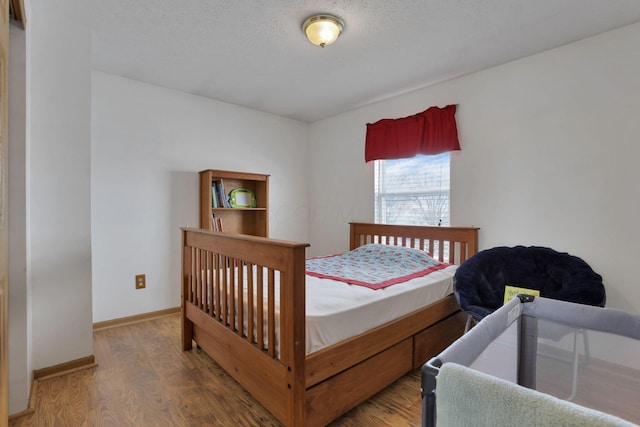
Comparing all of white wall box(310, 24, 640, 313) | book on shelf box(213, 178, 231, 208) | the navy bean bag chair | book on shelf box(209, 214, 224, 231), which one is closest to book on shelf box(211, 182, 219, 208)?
book on shelf box(213, 178, 231, 208)

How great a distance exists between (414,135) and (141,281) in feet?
9.60

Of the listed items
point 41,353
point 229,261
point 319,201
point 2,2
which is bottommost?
point 41,353

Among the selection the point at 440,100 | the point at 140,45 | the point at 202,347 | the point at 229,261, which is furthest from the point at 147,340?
the point at 440,100

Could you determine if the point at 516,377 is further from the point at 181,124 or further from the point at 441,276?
the point at 181,124

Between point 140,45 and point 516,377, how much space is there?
116 inches

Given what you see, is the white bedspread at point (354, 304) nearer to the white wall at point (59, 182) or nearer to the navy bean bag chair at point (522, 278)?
the navy bean bag chair at point (522, 278)

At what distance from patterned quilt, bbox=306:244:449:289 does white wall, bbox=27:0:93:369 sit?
1.56 meters

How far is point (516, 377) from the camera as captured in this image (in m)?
1.21

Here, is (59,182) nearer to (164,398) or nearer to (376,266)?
(164,398)

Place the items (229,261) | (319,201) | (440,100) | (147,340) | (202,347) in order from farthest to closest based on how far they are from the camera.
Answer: (319,201) → (440,100) → (147,340) → (202,347) → (229,261)

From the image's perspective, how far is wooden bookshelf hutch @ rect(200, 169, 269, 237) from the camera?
10.3ft

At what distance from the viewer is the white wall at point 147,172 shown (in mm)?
2711

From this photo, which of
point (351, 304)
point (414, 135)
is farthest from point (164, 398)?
point (414, 135)

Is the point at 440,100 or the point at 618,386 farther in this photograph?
the point at 440,100
